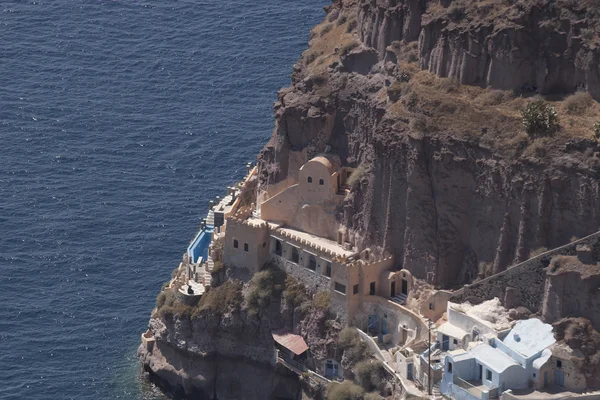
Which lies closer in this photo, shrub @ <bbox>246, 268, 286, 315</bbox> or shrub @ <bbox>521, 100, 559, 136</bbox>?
shrub @ <bbox>521, 100, 559, 136</bbox>

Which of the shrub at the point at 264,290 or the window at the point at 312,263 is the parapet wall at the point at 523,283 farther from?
the shrub at the point at 264,290

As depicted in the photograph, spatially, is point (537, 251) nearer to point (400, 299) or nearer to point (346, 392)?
point (400, 299)

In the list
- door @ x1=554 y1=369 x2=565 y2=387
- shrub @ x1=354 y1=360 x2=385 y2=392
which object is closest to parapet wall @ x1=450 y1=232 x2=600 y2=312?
door @ x1=554 y1=369 x2=565 y2=387

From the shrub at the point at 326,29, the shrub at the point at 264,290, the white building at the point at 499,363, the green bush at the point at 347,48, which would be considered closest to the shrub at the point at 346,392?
the white building at the point at 499,363

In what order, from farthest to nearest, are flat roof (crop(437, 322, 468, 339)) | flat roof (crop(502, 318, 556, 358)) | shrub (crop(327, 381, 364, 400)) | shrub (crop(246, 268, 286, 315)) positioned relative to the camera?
shrub (crop(246, 268, 286, 315)) < shrub (crop(327, 381, 364, 400)) < flat roof (crop(437, 322, 468, 339)) < flat roof (crop(502, 318, 556, 358))

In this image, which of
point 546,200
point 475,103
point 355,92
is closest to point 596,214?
point 546,200

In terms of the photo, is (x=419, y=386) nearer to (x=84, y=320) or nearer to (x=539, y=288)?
(x=539, y=288)

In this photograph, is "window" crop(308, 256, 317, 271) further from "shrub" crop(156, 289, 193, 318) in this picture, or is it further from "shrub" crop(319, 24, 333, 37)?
"shrub" crop(319, 24, 333, 37)
